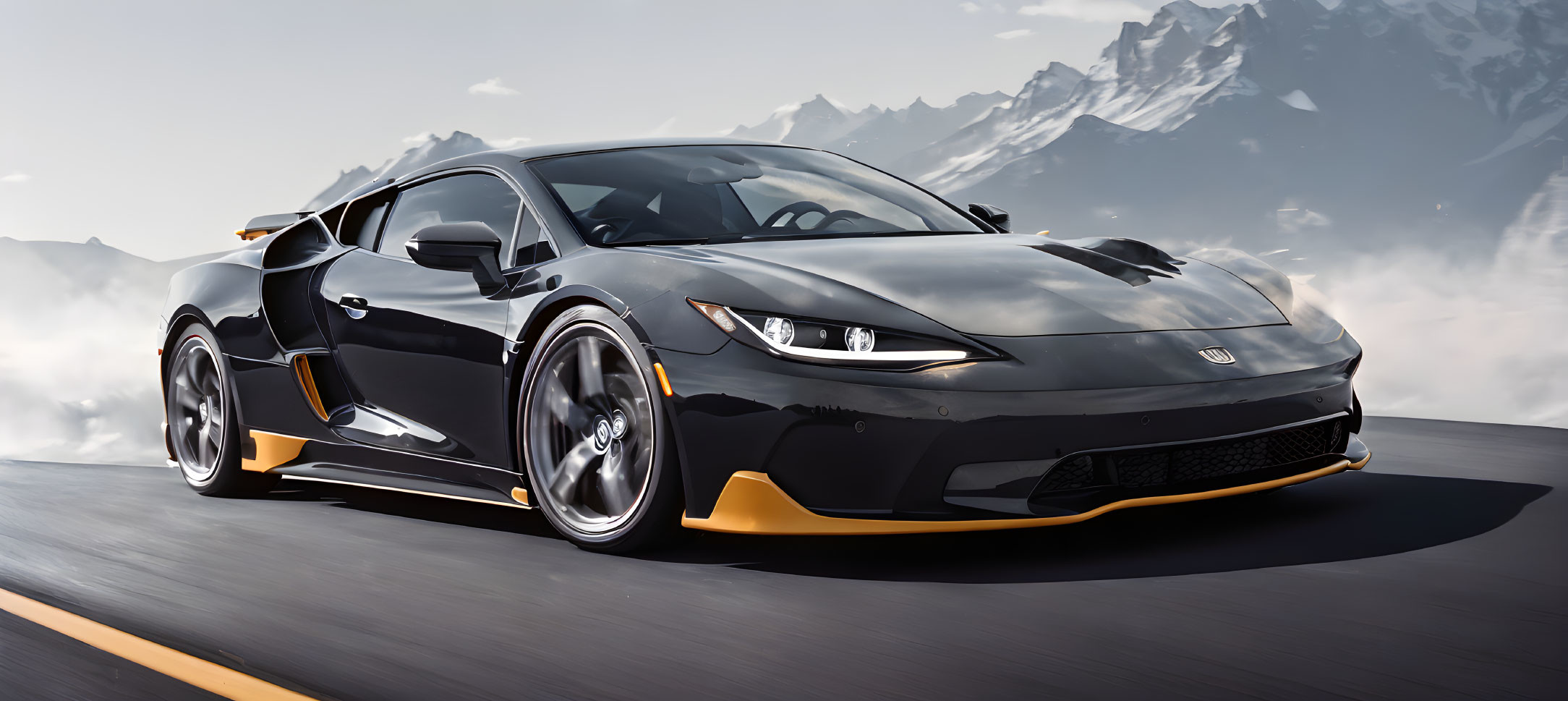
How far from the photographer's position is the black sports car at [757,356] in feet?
11.7

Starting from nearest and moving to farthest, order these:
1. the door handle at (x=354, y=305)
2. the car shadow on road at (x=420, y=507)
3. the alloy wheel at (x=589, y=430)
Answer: the alloy wheel at (x=589, y=430) → the car shadow on road at (x=420, y=507) → the door handle at (x=354, y=305)

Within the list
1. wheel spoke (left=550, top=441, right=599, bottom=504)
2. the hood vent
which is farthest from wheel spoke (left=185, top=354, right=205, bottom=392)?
the hood vent

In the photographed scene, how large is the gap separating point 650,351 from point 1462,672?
2.11 meters

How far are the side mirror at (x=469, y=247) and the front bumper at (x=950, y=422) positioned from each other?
1080mm

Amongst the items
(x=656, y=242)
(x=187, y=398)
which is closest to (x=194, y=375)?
(x=187, y=398)

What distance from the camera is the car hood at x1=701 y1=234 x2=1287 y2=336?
378 centimetres

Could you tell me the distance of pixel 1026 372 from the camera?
356 centimetres

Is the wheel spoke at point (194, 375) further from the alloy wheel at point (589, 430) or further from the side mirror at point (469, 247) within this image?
the alloy wheel at point (589, 430)

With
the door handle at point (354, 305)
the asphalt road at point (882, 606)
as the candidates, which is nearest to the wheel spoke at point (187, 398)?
the asphalt road at point (882, 606)

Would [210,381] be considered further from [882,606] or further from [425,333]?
[882,606]

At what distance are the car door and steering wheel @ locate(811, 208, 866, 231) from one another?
1.03m

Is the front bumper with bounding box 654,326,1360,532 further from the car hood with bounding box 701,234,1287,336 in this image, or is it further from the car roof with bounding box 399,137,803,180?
the car roof with bounding box 399,137,803,180

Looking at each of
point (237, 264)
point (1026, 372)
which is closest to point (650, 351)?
point (1026, 372)

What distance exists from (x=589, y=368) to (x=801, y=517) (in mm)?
902
